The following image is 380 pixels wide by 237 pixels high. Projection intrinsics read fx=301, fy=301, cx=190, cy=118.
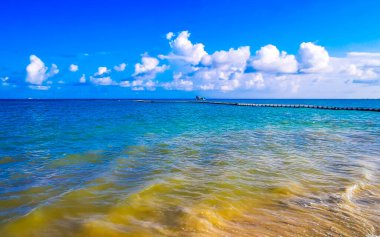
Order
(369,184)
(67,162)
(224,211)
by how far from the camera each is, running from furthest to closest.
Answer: (67,162) < (369,184) < (224,211)

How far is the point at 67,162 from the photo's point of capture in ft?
43.2

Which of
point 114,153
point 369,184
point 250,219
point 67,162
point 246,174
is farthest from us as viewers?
point 114,153

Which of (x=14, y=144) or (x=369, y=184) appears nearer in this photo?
(x=369, y=184)

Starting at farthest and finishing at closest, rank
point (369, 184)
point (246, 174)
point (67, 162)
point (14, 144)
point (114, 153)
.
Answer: point (14, 144) → point (114, 153) → point (67, 162) → point (246, 174) → point (369, 184)

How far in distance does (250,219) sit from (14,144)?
54.2 ft

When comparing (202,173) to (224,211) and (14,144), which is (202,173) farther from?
(14,144)

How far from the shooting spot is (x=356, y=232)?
604 cm

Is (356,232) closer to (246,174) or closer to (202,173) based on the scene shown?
(246,174)

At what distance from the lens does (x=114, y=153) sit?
15578 mm

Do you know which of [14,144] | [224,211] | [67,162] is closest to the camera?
[224,211]

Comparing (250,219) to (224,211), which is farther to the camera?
(224,211)

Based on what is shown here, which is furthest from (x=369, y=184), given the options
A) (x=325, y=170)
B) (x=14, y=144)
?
(x=14, y=144)

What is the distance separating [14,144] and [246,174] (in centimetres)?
1452

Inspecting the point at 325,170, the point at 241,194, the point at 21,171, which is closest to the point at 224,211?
the point at 241,194
